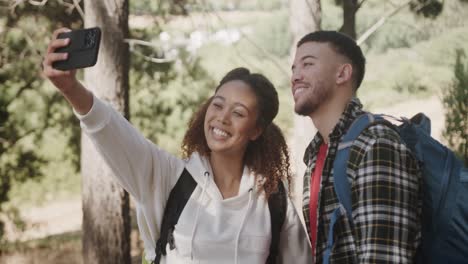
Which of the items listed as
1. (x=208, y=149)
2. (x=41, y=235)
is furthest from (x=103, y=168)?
(x=41, y=235)

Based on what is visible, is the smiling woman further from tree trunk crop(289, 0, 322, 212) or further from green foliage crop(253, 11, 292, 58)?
green foliage crop(253, 11, 292, 58)

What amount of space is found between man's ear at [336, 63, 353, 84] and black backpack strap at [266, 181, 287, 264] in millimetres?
535

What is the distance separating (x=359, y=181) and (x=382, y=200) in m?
0.09

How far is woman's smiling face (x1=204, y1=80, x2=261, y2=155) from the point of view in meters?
2.31

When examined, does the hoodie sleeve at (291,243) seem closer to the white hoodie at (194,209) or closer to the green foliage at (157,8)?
the white hoodie at (194,209)

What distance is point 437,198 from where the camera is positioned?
1.78m

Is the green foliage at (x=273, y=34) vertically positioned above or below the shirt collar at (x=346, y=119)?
above

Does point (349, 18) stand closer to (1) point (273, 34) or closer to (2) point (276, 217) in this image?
(2) point (276, 217)

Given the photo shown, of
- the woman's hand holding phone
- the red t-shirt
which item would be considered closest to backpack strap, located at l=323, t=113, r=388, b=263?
the red t-shirt

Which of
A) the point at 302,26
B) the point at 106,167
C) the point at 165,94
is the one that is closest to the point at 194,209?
the point at 106,167

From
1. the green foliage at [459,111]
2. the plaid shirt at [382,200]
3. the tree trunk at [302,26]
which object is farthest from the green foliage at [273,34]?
the plaid shirt at [382,200]

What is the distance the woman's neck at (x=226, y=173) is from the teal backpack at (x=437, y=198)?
1.89 ft

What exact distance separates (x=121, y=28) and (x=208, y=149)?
348 centimetres

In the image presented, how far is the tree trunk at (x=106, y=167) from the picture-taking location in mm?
5414
